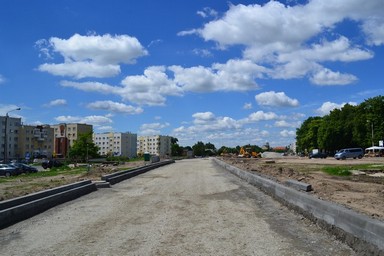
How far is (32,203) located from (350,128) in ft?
367

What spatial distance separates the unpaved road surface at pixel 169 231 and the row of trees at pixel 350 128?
306 feet

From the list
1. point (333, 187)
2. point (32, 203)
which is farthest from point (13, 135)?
point (32, 203)

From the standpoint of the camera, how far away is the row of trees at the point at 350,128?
97.8m

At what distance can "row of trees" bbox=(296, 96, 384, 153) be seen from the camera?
97.8 m

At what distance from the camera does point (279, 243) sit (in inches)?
309

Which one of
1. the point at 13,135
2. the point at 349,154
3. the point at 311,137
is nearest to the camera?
the point at 349,154

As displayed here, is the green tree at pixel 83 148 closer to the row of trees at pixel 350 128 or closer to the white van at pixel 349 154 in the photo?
the white van at pixel 349 154

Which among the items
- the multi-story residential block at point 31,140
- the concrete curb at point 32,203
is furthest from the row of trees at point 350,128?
the multi-story residential block at point 31,140

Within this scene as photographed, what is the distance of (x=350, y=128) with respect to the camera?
11312 centimetres

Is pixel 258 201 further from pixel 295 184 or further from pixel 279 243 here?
pixel 279 243

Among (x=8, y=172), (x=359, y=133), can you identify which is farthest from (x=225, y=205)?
(x=359, y=133)

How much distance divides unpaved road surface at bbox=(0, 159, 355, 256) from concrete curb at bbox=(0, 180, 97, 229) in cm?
30

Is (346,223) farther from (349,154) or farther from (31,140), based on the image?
(31,140)

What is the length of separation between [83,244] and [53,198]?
21.2ft
